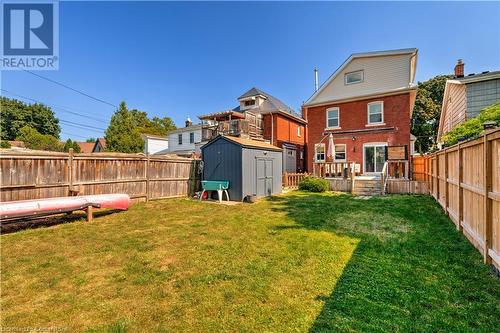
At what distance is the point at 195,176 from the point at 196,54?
13491mm

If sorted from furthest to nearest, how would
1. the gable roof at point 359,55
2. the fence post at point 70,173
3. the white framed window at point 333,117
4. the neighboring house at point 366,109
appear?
1. the white framed window at point 333,117
2. the gable roof at point 359,55
3. the neighboring house at point 366,109
4. the fence post at point 70,173

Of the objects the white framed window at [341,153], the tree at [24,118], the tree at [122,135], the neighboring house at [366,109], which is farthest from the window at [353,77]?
the tree at [24,118]

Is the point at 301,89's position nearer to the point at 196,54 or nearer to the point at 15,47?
the point at 196,54

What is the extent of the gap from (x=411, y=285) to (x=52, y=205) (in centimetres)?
830

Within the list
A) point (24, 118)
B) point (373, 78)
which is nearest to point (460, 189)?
point (373, 78)

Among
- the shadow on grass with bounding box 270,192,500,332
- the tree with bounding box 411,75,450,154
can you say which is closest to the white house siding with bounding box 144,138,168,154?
the shadow on grass with bounding box 270,192,500,332

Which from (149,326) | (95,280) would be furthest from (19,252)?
(149,326)

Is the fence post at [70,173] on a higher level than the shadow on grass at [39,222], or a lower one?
higher

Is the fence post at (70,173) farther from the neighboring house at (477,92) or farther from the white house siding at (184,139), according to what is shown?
the white house siding at (184,139)

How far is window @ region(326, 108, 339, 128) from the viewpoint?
1780cm

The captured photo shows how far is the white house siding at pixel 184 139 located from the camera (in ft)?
91.7

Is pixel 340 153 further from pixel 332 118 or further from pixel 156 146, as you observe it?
pixel 156 146

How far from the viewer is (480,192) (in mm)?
3746

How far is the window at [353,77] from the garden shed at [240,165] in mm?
9755
